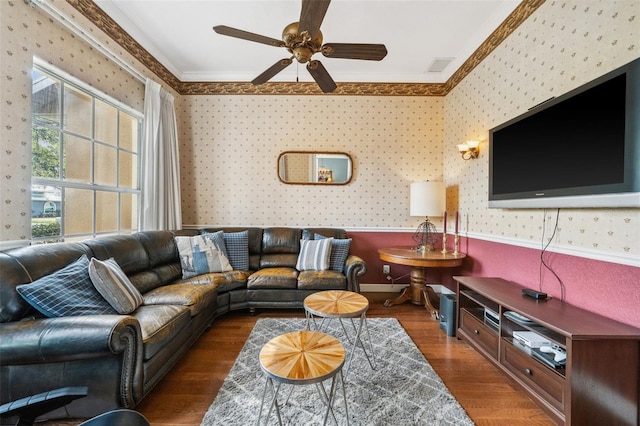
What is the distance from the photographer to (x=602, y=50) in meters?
1.57

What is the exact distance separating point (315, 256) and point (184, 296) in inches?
59.4

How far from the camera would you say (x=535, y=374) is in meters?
1.54

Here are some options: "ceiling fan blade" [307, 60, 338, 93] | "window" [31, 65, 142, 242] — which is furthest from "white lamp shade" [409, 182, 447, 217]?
"window" [31, 65, 142, 242]

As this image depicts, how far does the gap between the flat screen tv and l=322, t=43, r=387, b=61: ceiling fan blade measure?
1271 millimetres

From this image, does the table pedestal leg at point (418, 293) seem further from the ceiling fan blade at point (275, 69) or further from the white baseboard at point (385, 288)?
the ceiling fan blade at point (275, 69)

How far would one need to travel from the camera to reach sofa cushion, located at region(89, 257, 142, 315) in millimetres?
1725

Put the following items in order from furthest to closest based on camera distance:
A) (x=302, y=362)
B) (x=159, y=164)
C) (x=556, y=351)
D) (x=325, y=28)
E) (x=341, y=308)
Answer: (x=159, y=164), (x=325, y=28), (x=341, y=308), (x=556, y=351), (x=302, y=362)

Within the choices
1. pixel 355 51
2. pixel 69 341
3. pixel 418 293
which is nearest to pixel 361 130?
pixel 355 51

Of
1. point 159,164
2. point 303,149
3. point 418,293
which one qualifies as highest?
point 303,149

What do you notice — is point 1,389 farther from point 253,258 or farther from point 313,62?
point 313,62

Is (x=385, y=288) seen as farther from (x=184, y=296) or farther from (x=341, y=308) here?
(x=184, y=296)

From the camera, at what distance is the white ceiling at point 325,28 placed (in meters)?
2.37

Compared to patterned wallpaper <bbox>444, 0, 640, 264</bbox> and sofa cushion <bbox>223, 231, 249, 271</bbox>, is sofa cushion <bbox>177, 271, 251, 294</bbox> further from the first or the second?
patterned wallpaper <bbox>444, 0, 640, 264</bbox>

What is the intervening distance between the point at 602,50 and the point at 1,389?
397 centimetres
